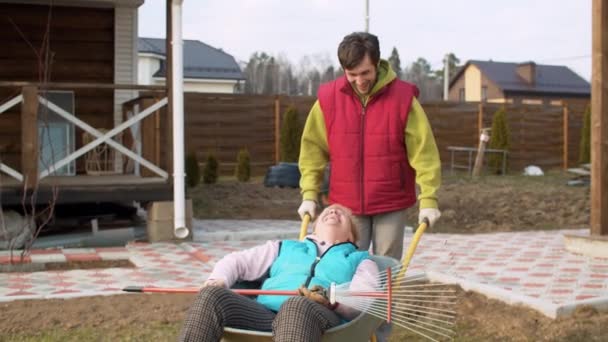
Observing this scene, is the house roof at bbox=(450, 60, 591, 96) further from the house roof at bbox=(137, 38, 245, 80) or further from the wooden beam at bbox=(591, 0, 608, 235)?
the wooden beam at bbox=(591, 0, 608, 235)

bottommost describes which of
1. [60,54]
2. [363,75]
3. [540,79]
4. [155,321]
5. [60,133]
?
[155,321]

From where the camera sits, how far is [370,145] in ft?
12.7

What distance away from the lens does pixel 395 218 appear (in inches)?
157

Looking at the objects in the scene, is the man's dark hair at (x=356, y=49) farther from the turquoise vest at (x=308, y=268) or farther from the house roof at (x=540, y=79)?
the house roof at (x=540, y=79)

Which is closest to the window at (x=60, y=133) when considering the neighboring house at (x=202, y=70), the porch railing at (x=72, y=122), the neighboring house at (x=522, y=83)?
the porch railing at (x=72, y=122)

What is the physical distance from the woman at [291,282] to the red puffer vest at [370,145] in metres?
0.27

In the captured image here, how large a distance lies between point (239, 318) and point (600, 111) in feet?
17.4

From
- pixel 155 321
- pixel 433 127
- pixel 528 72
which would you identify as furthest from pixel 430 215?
pixel 528 72

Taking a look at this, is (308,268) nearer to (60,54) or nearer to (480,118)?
(60,54)

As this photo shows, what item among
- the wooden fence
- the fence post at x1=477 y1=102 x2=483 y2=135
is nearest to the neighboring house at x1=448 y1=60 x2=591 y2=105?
the wooden fence

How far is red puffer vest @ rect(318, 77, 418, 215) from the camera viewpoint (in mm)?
3822

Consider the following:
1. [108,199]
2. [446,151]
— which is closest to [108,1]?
[108,199]

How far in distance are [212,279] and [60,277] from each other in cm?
349

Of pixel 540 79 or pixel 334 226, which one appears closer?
pixel 334 226
